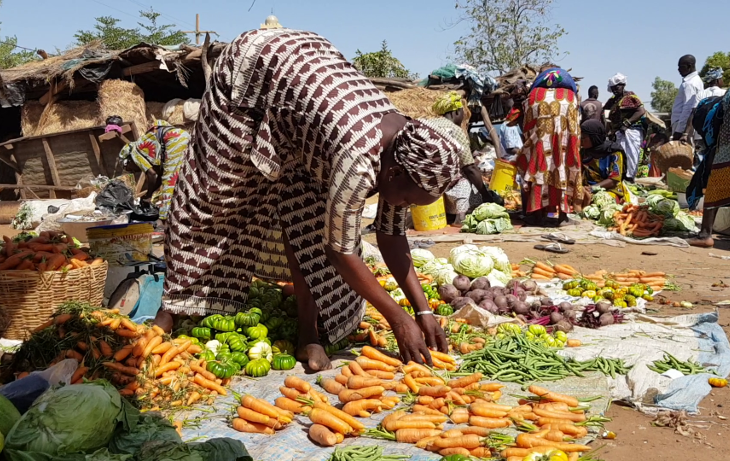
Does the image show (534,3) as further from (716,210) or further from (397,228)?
(397,228)

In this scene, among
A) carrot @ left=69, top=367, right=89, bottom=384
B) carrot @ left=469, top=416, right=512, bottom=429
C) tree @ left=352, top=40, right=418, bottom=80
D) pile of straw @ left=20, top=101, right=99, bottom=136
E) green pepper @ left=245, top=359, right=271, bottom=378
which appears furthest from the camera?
tree @ left=352, top=40, right=418, bottom=80

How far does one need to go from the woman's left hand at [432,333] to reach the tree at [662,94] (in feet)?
131

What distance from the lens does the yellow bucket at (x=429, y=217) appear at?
8578 millimetres

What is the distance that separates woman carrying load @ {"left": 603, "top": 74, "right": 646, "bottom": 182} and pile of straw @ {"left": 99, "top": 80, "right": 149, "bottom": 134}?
353 inches

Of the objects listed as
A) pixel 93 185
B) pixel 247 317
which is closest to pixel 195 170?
pixel 247 317

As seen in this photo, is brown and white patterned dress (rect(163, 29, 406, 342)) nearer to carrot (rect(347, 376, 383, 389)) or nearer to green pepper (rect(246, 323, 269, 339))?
green pepper (rect(246, 323, 269, 339))

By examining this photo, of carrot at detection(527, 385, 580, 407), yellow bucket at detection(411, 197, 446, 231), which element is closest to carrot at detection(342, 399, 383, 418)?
carrot at detection(527, 385, 580, 407)

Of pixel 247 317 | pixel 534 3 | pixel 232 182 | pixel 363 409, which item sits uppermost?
pixel 534 3

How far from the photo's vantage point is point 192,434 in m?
2.66

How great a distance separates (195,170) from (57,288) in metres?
1.30

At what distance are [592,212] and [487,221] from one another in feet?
6.88

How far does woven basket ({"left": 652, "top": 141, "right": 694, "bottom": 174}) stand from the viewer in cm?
1073

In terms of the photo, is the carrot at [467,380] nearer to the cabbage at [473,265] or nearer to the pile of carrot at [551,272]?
the cabbage at [473,265]

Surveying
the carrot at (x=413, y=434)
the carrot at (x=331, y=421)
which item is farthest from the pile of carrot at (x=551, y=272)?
the carrot at (x=331, y=421)
